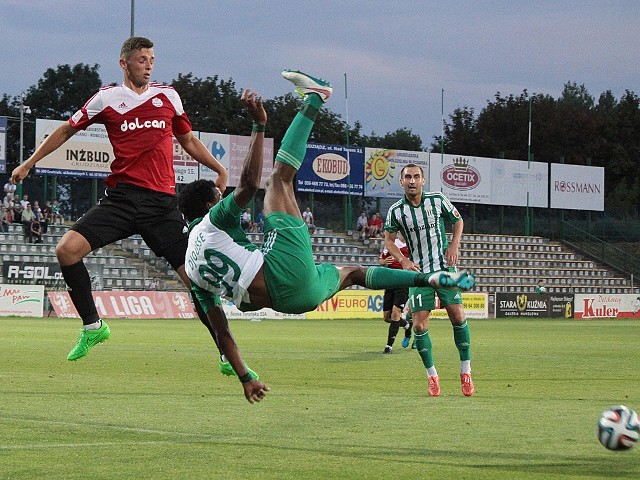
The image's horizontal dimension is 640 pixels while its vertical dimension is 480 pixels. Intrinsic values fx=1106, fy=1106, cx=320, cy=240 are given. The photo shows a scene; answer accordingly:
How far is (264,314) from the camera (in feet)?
130

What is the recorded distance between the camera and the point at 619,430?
677 cm

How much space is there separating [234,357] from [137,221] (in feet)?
6.45

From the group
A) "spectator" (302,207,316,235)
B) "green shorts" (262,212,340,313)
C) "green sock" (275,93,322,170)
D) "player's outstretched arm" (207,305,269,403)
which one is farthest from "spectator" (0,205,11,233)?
"green shorts" (262,212,340,313)

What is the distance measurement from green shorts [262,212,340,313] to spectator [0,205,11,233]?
1453 inches

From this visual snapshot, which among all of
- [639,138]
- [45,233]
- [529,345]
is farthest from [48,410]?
[639,138]

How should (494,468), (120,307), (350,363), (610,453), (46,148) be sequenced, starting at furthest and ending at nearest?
1. (120,307)
2. (350,363)
3. (46,148)
4. (610,453)
5. (494,468)

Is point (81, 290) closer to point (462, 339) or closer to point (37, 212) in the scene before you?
point (462, 339)

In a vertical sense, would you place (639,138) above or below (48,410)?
above

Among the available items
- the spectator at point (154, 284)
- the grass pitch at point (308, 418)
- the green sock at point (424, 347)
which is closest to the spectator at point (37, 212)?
the spectator at point (154, 284)

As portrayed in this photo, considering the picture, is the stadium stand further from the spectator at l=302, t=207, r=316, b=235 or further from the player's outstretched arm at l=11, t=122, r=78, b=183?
the player's outstretched arm at l=11, t=122, r=78, b=183

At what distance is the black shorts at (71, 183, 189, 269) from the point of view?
9133mm

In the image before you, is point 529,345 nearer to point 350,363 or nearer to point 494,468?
point 350,363

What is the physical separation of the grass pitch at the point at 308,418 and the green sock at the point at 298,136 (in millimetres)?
1957

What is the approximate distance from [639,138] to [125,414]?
257 ft
